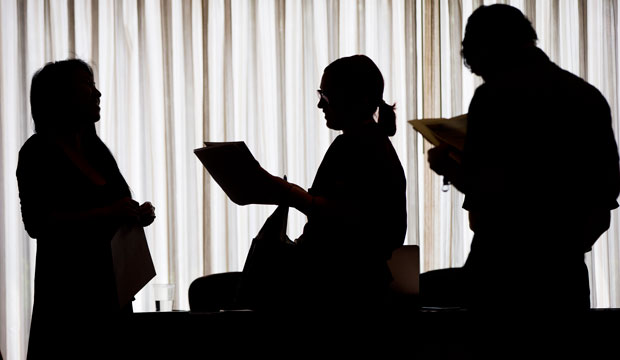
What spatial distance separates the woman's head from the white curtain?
68.8 inches

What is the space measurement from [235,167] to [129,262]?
48 centimetres

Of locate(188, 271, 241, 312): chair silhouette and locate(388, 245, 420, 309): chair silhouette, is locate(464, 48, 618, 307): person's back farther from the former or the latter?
locate(188, 271, 241, 312): chair silhouette

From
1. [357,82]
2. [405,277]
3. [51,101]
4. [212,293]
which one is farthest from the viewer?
[212,293]

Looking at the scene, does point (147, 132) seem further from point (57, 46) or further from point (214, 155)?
point (214, 155)

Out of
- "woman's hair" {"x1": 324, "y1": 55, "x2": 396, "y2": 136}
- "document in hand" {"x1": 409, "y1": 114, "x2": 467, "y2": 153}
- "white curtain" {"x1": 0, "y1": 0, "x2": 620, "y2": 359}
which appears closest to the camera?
"document in hand" {"x1": 409, "y1": 114, "x2": 467, "y2": 153}

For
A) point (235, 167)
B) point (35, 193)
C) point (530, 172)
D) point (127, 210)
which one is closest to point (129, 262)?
point (127, 210)

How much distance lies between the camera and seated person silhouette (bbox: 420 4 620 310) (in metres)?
1.48

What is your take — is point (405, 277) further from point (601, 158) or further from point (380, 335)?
point (601, 158)

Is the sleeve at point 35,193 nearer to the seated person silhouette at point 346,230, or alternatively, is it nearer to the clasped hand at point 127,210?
the clasped hand at point 127,210

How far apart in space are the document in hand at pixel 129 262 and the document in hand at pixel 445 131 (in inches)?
34.8

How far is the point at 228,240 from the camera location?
3836 millimetres

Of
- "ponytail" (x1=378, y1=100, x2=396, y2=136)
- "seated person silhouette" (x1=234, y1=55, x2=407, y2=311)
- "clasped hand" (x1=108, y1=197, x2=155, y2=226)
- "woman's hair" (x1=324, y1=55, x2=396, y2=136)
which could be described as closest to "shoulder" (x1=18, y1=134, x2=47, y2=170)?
"clasped hand" (x1=108, y1=197, x2=155, y2=226)

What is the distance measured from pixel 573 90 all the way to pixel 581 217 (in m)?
0.29

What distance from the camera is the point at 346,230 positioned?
1.69 metres
